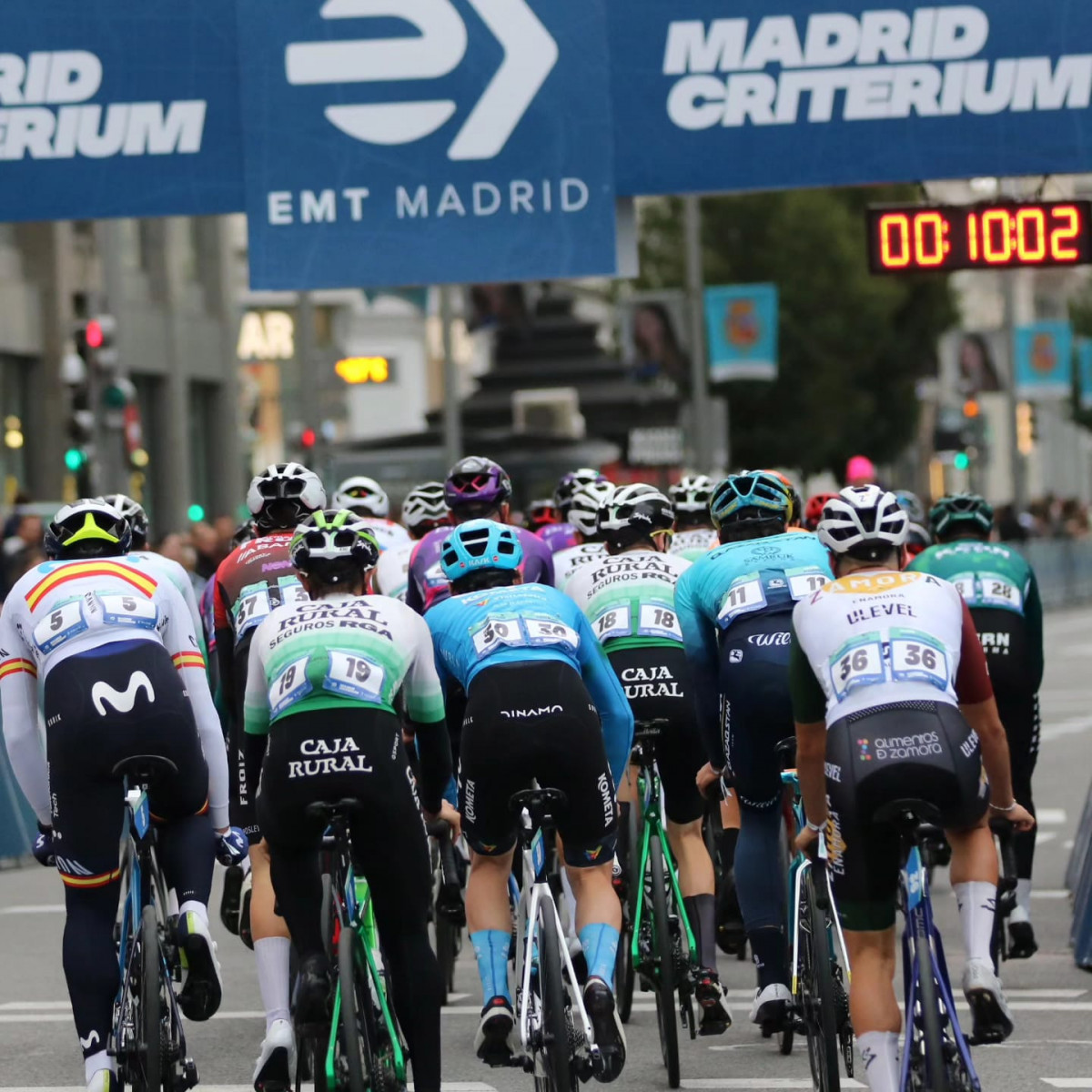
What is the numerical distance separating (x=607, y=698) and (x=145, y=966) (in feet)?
5.46

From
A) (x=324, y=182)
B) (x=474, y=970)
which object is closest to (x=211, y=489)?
(x=324, y=182)

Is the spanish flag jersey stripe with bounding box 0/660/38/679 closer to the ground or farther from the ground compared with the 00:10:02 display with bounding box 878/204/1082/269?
closer to the ground

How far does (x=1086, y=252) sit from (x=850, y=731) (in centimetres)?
958

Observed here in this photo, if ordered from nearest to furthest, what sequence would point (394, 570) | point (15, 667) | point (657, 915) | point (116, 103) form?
point (15, 667) < point (657, 915) < point (394, 570) < point (116, 103)

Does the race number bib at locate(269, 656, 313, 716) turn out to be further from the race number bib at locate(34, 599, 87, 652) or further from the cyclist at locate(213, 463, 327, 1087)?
the cyclist at locate(213, 463, 327, 1087)

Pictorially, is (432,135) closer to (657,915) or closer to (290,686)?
(657,915)

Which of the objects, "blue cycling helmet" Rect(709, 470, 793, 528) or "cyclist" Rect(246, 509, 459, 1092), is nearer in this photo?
"cyclist" Rect(246, 509, 459, 1092)

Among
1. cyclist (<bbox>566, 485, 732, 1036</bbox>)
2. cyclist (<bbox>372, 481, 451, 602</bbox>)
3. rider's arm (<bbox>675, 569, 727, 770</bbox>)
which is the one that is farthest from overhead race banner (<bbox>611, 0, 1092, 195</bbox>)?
rider's arm (<bbox>675, 569, 727, 770</bbox>)

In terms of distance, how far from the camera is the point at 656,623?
9.91 metres

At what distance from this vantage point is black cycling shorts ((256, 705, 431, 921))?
276 inches

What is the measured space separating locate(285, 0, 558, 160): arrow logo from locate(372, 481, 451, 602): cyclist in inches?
93.1

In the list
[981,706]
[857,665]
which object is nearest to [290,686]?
[857,665]

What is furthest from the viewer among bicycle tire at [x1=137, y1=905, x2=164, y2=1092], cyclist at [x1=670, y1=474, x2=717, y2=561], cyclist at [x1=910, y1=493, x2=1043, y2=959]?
cyclist at [x1=670, y1=474, x2=717, y2=561]

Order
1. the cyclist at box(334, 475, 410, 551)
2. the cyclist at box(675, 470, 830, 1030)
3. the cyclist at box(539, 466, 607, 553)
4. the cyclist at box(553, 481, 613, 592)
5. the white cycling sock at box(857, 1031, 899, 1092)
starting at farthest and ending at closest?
the cyclist at box(539, 466, 607, 553) < the cyclist at box(334, 475, 410, 551) < the cyclist at box(553, 481, 613, 592) < the cyclist at box(675, 470, 830, 1030) < the white cycling sock at box(857, 1031, 899, 1092)
